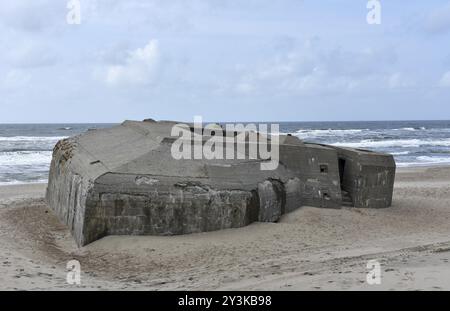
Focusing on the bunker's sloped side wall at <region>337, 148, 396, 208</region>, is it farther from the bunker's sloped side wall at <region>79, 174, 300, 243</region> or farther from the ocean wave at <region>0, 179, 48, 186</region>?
the ocean wave at <region>0, 179, 48, 186</region>

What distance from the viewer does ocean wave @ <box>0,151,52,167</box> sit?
25.6 meters

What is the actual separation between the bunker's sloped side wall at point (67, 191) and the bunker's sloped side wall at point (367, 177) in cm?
552

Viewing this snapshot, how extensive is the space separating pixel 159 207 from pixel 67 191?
8.34 ft

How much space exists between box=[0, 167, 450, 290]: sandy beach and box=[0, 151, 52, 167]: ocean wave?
14.5 m

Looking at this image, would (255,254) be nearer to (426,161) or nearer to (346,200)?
(346,200)

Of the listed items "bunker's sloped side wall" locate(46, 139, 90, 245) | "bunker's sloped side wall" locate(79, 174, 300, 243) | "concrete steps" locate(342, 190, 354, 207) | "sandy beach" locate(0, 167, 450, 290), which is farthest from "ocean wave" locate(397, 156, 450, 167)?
"bunker's sloped side wall" locate(79, 174, 300, 243)

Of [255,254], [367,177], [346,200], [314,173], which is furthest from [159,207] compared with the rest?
[367,177]

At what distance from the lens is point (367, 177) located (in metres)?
11.2

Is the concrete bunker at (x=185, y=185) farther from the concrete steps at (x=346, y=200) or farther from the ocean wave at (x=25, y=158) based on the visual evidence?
the ocean wave at (x=25, y=158)

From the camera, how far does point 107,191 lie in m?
8.12

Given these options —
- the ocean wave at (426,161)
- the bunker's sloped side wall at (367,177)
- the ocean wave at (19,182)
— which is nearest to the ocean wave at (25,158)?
the ocean wave at (19,182)
